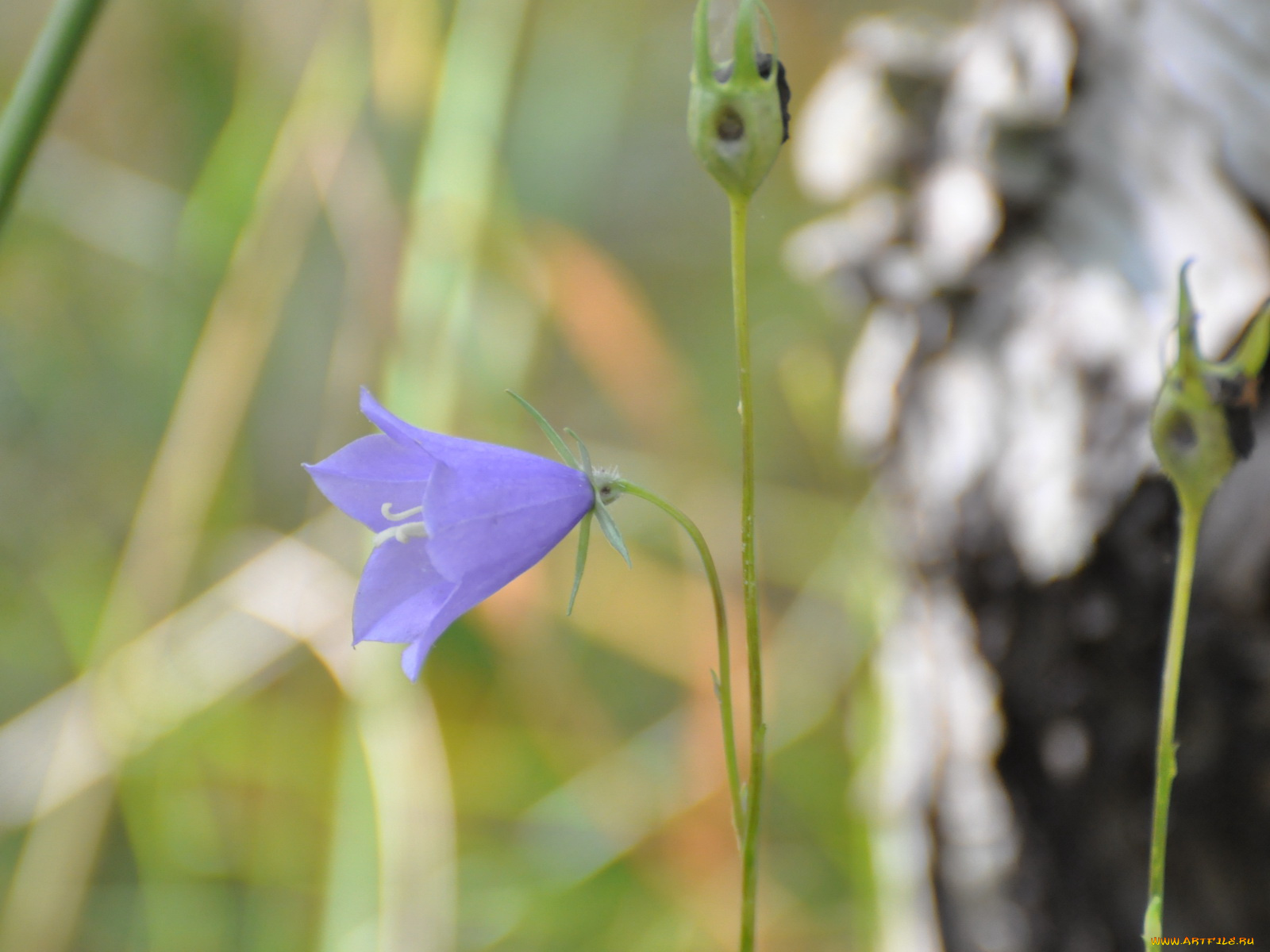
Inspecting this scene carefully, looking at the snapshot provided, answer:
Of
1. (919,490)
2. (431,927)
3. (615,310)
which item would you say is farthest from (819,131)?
(431,927)

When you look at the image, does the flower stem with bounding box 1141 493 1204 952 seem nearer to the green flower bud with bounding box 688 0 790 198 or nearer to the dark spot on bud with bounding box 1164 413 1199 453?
the dark spot on bud with bounding box 1164 413 1199 453

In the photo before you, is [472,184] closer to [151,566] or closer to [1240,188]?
[151,566]

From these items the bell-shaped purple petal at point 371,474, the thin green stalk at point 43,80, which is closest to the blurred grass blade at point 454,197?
the bell-shaped purple petal at point 371,474

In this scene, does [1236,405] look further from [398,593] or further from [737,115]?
[398,593]

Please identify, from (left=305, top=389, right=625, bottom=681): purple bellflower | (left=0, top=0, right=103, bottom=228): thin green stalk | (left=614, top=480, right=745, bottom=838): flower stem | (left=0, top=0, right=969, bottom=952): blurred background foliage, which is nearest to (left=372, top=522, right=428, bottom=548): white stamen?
(left=305, top=389, right=625, bottom=681): purple bellflower

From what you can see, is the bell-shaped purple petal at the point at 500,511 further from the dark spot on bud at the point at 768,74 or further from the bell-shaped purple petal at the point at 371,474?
the dark spot on bud at the point at 768,74

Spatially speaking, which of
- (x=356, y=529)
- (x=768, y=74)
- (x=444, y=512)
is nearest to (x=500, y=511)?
(x=444, y=512)

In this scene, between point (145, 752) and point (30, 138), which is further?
point (145, 752)
